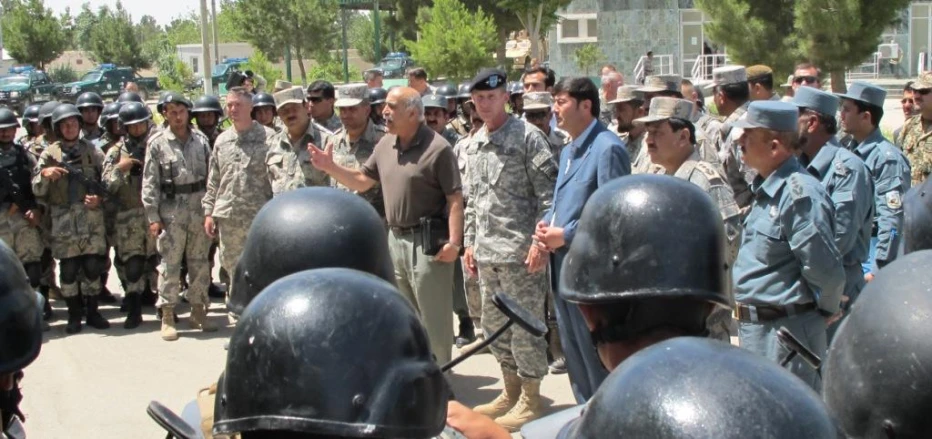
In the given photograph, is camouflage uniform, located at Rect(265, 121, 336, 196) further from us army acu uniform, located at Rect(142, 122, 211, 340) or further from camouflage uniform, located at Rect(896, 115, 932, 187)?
camouflage uniform, located at Rect(896, 115, 932, 187)

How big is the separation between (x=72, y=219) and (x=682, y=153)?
581 cm

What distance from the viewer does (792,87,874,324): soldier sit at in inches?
205

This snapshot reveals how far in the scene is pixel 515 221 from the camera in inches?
241

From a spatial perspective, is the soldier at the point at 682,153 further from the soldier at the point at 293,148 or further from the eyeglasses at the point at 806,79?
the eyeglasses at the point at 806,79

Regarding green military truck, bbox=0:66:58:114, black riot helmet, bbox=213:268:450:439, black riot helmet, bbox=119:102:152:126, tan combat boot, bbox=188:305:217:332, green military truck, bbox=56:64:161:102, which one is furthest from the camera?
green military truck, bbox=56:64:161:102

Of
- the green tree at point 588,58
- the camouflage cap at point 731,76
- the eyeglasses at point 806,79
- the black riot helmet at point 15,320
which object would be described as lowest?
the black riot helmet at point 15,320

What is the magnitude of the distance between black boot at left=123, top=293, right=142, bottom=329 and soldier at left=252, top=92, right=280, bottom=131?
1883 mm

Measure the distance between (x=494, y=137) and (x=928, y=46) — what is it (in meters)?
39.6

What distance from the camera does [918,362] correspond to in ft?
7.31

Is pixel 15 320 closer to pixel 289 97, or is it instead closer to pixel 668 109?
pixel 668 109

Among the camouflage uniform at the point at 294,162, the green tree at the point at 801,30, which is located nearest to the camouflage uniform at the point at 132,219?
the camouflage uniform at the point at 294,162

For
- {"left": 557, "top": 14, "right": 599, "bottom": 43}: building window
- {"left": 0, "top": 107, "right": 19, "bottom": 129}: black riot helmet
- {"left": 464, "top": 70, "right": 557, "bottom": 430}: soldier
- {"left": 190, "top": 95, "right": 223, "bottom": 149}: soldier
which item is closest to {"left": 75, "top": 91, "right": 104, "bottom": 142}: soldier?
{"left": 0, "top": 107, "right": 19, "bottom": 129}: black riot helmet

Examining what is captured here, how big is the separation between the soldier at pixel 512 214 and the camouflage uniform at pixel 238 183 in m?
2.59

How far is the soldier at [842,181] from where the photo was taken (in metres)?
5.21
